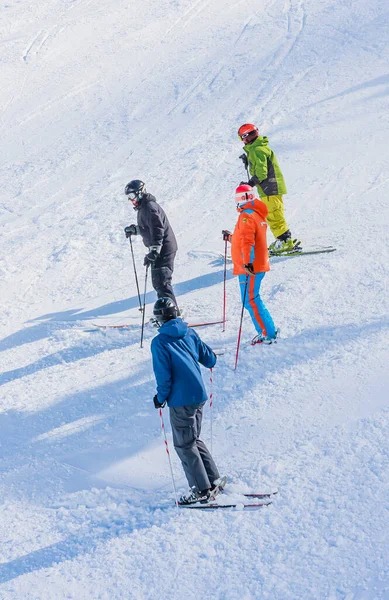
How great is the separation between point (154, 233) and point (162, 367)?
9.47 ft

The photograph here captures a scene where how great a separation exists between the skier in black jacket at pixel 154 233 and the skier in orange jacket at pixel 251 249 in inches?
40.4

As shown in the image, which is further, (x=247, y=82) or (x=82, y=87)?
(x=82, y=87)

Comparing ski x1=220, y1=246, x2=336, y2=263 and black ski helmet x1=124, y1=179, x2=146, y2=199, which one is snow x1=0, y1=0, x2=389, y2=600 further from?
black ski helmet x1=124, y1=179, x2=146, y2=199

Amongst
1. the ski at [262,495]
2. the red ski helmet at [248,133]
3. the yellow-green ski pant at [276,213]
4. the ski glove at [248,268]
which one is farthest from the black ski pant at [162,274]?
the ski at [262,495]

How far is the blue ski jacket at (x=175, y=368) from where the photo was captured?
15.8 ft

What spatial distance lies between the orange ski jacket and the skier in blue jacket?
1877 millimetres

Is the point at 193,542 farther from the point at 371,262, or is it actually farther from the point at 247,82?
the point at 247,82

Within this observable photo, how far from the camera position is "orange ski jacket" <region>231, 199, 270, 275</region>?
6.59 m

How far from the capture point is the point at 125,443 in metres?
6.08

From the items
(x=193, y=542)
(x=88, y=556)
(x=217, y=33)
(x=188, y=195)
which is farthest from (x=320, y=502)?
(x=217, y=33)

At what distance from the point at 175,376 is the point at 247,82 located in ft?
41.9

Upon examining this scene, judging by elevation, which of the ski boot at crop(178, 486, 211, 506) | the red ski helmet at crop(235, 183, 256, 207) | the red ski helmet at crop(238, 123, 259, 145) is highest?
the red ski helmet at crop(238, 123, 259, 145)

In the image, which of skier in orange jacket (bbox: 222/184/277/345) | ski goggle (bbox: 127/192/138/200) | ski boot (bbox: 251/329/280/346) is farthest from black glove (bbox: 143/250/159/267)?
ski boot (bbox: 251/329/280/346)

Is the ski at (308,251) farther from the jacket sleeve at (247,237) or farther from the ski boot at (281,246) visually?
the jacket sleeve at (247,237)
